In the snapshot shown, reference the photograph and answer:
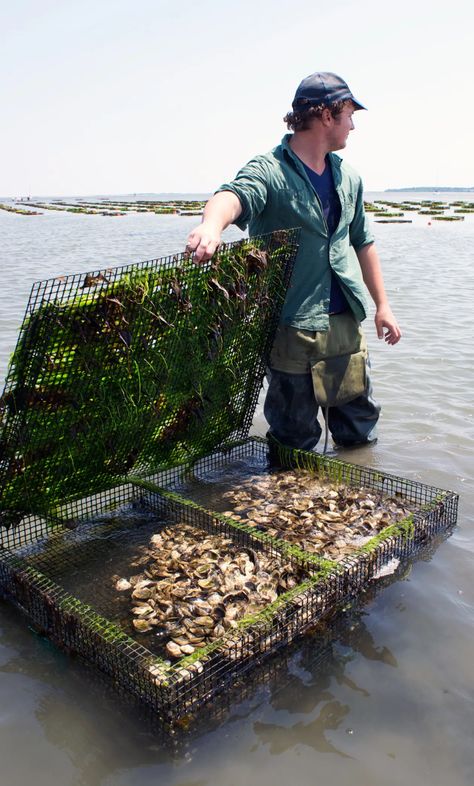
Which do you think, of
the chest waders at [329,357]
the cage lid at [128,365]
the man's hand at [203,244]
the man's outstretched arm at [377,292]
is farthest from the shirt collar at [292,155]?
the man's hand at [203,244]

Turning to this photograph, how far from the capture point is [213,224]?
13.3 ft

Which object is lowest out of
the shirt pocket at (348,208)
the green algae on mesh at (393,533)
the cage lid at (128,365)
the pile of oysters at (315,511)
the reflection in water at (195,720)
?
the reflection in water at (195,720)

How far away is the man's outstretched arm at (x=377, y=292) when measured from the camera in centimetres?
580

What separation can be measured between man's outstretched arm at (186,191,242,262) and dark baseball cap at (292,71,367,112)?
3.49ft

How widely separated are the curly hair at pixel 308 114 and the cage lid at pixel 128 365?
83 cm

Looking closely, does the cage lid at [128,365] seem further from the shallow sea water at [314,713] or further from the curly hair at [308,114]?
the shallow sea water at [314,713]

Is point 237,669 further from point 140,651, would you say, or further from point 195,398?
point 195,398

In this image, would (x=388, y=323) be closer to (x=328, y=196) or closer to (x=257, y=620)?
(x=328, y=196)

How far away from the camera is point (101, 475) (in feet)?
15.6

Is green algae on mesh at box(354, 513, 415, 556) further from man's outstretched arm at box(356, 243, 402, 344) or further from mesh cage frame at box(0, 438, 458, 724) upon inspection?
man's outstretched arm at box(356, 243, 402, 344)

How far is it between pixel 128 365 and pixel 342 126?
8.09ft

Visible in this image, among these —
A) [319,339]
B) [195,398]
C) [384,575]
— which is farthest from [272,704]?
[319,339]

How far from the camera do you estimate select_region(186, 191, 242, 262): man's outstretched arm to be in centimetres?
385

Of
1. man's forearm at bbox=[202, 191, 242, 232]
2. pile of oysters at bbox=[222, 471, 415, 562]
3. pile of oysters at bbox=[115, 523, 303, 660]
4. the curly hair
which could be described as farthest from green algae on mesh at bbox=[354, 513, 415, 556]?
the curly hair
